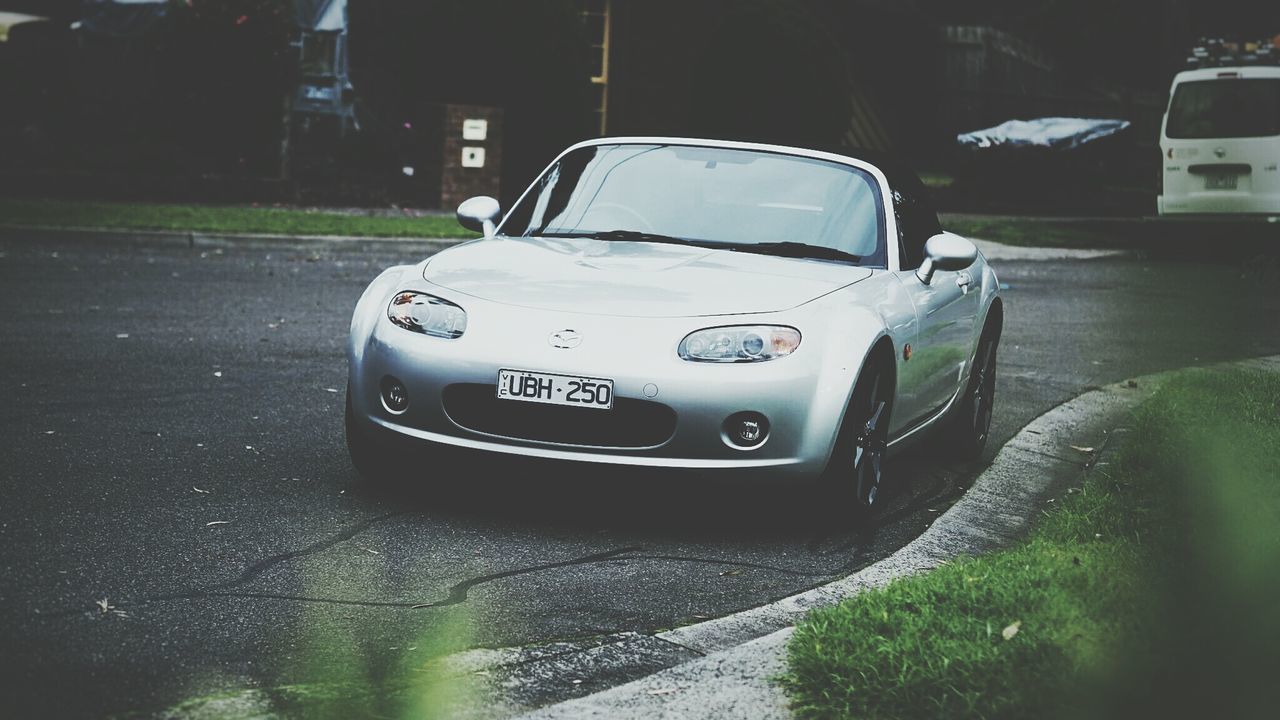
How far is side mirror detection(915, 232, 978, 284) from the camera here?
6.44m

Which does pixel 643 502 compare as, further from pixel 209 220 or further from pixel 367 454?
pixel 209 220

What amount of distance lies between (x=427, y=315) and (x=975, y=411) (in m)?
2.76

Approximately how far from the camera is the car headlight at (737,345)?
5.48 m

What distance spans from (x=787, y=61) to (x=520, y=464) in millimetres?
17957

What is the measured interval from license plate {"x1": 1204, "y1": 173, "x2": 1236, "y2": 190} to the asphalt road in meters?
11.7

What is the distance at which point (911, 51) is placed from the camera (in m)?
36.3

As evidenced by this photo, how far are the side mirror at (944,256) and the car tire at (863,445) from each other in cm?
66

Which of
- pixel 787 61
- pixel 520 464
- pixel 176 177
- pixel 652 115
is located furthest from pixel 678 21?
pixel 520 464

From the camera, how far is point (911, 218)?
275 inches

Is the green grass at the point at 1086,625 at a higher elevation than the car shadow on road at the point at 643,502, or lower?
higher

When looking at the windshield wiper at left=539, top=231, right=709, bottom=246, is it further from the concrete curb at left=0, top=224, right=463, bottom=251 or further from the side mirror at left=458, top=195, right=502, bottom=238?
the concrete curb at left=0, top=224, right=463, bottom=251

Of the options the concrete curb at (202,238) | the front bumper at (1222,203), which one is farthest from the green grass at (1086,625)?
the front bumper at (1222,203)

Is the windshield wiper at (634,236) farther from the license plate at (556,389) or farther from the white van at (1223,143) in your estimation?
the white van at (1223,143)

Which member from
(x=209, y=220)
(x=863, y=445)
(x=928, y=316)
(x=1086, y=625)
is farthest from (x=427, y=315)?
(x=209, y=220)
